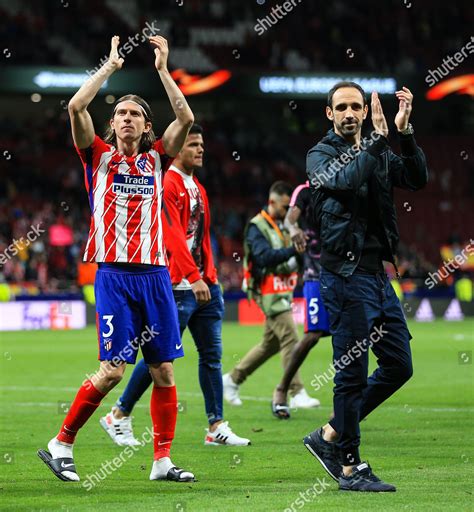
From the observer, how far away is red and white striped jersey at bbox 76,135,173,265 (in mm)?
7492

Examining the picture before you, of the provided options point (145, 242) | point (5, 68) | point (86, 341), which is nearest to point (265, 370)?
point (86, 341)

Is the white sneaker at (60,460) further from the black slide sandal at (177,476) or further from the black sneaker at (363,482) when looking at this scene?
the black sneaker at (363,482)

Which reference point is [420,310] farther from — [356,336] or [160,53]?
[160,53]

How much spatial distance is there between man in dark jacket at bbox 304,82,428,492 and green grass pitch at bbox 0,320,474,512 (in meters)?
0.35

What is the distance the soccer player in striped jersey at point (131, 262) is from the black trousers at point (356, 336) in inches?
42.7

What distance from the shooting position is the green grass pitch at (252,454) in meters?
6.77

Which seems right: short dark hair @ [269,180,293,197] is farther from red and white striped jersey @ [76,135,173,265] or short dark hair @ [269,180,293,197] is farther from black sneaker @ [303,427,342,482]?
black sneaker @ [303,427,342,482]

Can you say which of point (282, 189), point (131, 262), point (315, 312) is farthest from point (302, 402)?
point (131, 262)

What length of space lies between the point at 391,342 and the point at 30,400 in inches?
271

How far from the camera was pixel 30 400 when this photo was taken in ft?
43.6

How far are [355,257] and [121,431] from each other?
3.27 metres

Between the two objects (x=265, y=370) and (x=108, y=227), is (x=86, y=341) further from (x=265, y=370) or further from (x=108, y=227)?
(x=108, y=227)

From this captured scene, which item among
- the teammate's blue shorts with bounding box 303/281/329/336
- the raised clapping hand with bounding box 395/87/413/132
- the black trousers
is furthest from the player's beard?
the teammate's blue shorts with bounding box 303/281/329/336

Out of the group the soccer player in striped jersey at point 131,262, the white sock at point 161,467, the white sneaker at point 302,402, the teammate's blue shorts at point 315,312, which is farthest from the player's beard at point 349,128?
the white sneaker at point 302,402
